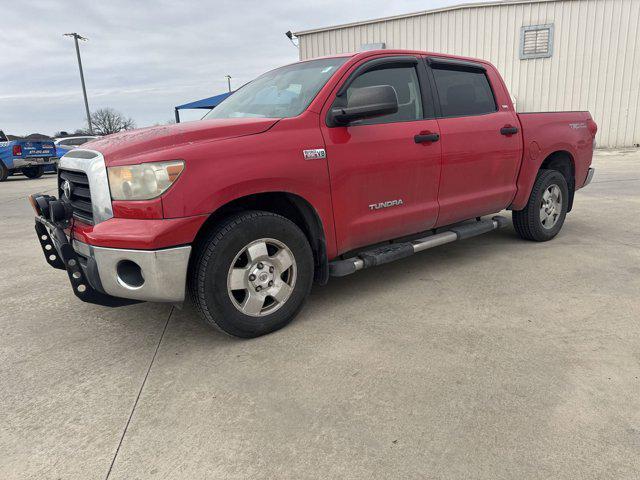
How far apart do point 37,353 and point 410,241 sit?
2.71 metres

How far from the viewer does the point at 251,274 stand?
2.85m

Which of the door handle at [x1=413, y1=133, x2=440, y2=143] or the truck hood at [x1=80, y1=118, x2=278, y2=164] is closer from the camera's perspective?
the truck hood at [x1=80, y1=118, x2=278, y2=164]

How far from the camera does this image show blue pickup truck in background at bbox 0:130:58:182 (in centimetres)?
1522

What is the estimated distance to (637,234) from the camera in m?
5.15

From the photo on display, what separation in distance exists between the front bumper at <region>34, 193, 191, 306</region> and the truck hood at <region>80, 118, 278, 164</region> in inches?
20.9

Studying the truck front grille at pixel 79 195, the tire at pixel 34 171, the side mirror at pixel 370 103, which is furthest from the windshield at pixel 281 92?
the tire at pixel 34 171

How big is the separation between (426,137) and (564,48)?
637 inches

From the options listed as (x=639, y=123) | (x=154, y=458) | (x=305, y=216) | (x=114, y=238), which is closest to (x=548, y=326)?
(x=305, y=216)

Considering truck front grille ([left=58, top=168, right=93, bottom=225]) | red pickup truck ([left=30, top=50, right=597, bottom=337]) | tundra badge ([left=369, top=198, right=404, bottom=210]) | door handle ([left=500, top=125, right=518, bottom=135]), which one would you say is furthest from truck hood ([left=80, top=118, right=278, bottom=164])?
door handle ([left=500, top=125, right=518, bottom=135])

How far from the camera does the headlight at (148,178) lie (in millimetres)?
2500

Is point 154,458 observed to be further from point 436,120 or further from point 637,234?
point 637,234

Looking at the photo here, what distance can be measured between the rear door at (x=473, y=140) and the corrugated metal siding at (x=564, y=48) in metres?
14.2

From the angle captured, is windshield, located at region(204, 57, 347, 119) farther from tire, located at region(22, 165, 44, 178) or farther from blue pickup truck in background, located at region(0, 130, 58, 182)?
tire, located at region(22, 165, 44, 178)

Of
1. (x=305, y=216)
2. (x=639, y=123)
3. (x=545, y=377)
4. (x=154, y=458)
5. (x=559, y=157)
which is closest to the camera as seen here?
(x=154, y=458)
